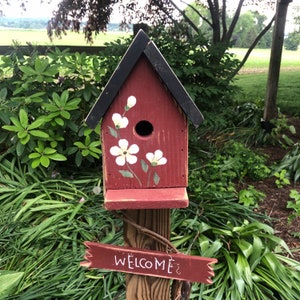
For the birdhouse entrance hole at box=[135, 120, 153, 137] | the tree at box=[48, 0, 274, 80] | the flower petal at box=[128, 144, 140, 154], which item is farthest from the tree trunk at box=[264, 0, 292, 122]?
the flower petal at box=[128, 144, 140, 154]

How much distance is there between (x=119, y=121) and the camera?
1287mm

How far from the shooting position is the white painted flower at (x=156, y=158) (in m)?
1.31

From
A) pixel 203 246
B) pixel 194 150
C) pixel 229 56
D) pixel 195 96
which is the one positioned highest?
pixel 229 56

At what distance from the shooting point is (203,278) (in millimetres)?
1327

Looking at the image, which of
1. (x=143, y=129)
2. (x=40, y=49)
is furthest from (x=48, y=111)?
(x=143, y=129)

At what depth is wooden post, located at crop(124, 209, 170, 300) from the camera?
139 cm

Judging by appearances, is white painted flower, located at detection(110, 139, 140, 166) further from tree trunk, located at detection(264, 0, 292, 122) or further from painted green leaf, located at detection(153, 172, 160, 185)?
tree trunk, located at detection(264, 0, 292, 122)

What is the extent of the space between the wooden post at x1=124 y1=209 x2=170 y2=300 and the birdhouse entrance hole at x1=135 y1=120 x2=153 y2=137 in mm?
284

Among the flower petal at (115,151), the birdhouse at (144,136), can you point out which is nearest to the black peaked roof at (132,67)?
the birdhouse at (144,136)

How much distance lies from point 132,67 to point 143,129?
258mm

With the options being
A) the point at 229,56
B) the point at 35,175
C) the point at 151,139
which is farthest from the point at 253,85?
the point at 151,139

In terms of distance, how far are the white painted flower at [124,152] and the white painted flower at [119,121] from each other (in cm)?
5

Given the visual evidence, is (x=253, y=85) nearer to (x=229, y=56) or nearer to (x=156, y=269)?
(x=229, y=56)

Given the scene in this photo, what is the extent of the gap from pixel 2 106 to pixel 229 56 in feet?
7.84
